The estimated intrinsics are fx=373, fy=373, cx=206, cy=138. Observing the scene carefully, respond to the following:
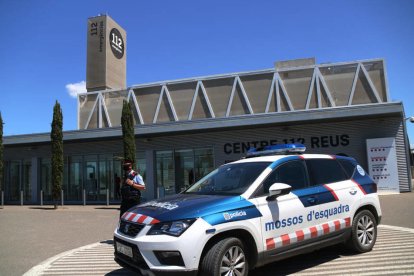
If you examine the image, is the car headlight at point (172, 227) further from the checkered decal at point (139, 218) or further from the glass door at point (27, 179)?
the glass door at point (27, 179)

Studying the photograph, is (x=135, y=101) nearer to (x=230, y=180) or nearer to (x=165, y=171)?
(x=165, y=171)

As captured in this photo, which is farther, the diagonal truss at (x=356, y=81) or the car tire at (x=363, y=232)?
the diagonal truss at (x=356, y=81)

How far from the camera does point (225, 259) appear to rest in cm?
457

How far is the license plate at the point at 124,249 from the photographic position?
15.5 feet

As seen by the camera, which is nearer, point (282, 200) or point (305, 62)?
point (282, 200)

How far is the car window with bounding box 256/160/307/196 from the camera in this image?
17.4ft

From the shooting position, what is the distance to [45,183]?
969 inches

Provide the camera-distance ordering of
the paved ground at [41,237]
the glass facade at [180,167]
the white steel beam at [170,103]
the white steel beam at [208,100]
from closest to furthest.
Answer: the paved ground at [41,237] → the glass facade at [180,167] → the white steel beam at [208,100] → the white steel beam at [170,103]

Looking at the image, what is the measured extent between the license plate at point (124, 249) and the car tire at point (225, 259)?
3.20ft

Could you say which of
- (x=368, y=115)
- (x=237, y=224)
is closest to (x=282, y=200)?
(x=237, y=224)

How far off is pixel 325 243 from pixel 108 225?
7.94 m

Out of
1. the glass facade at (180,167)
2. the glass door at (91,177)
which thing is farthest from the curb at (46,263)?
the glass door at (91,177)

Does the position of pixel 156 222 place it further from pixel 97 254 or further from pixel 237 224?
pixel 97 254

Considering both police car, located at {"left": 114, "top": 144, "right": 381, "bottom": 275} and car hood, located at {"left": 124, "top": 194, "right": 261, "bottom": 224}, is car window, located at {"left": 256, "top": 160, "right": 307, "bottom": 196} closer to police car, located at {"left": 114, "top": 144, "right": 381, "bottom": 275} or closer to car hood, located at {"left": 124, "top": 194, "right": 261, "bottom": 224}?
police car, located at {"left": 114, "top": 144, "right": 381, "bottom": 275}
